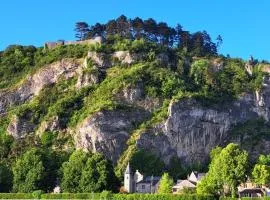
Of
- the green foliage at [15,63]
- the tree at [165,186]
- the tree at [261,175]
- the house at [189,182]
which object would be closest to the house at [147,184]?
the house at [189,182]

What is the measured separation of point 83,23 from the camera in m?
177

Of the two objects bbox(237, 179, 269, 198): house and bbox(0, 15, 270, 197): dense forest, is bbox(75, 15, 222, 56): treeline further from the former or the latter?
bbox(237, 179, 269, 198): house

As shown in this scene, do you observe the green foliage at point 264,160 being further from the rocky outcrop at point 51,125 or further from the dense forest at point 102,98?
the rocky outcrop at point 51,125

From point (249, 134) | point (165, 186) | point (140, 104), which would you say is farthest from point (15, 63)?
point (165, 186)

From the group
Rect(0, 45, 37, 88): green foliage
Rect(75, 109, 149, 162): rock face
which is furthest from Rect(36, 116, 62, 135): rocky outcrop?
Rect(0, 45, 37, 88): green foliage

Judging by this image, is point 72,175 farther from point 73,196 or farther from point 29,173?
point 73,196

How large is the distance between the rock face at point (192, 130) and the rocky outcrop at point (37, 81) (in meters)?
27.7

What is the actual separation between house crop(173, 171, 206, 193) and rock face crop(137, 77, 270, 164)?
687cm

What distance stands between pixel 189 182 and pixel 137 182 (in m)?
10.4

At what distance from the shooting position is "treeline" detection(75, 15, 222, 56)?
17225cm

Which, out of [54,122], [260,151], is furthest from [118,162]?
[260,151]

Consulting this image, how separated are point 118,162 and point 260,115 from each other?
106 ft

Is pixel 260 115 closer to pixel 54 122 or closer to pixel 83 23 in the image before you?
pixel 54 122

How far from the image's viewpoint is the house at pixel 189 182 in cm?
11239
